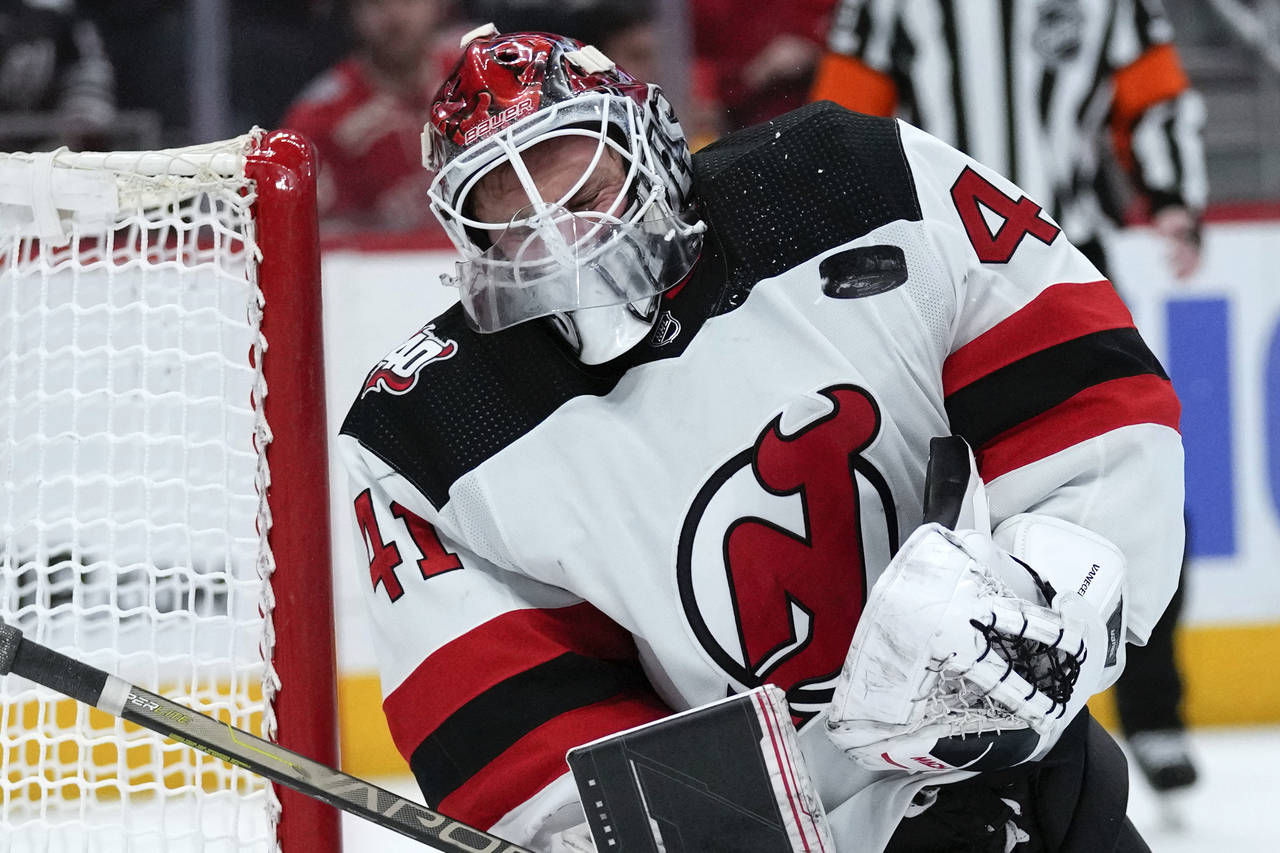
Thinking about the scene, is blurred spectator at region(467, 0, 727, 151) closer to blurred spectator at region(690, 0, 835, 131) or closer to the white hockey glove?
blurred spectator at region(690, 0, 835, 131)

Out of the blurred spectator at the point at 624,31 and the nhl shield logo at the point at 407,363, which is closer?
the nhl shield logo at the point at 407,363

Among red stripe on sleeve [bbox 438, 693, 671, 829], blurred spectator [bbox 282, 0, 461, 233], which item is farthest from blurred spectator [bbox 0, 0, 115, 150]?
red stripe on sleeve [bbox 438, 693, 671, 829]

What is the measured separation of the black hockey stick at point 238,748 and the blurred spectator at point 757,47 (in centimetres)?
268

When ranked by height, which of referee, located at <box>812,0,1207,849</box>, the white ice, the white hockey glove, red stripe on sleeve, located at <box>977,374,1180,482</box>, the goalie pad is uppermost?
referee, located at <box>812,0,1207,849</box>

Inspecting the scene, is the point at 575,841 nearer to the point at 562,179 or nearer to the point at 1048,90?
the point at 562,179

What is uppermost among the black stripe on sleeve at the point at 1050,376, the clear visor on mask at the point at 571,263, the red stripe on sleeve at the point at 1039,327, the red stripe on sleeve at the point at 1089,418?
the clear visor on mask at the point at 571,263

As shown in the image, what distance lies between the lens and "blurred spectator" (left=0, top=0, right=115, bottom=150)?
356 centimetres

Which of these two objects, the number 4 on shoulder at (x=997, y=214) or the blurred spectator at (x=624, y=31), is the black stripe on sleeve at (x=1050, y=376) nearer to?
the number 4 on shoulder at (x=997, y=214)

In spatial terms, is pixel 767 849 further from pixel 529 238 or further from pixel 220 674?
pixel 220 674

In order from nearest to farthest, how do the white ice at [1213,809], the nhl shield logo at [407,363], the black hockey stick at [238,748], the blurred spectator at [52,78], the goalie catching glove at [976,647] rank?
1. the goalie catching glove at [976,647]
2. the black hockey stick at [238,748]
3. the nhl shield logo at [407,363]
4. the white ice at [1213,809]
5. the blurred spectator at [52,78]

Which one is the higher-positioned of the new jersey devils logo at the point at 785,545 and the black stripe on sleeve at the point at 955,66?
the black stripe on sleeve at the point at 955,66

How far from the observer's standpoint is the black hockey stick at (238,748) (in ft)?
3.78

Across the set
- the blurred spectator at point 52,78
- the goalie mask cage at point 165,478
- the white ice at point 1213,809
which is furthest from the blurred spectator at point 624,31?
the goalie mask cage at point 165,478

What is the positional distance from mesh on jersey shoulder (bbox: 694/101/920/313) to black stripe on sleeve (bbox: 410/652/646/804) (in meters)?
0.34
